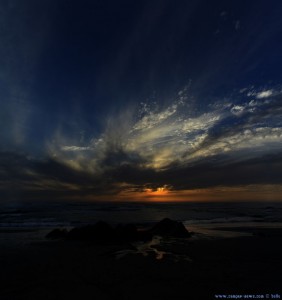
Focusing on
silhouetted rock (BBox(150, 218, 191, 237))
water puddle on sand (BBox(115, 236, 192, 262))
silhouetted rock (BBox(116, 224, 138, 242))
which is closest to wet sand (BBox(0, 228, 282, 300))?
water puddle on sand (BBox(115, 236, 192, 262))

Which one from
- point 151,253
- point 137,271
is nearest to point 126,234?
point 151,253

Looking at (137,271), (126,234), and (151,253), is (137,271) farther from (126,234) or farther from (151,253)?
(126,234)

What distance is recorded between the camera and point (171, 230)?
24266mm

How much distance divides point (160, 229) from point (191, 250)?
8.59 m

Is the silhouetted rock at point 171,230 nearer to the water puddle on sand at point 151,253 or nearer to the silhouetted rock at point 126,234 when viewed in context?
the silhouetted rock at point 126,234

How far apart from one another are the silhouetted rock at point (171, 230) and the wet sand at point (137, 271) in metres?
4.58

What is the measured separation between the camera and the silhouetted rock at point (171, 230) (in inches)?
914

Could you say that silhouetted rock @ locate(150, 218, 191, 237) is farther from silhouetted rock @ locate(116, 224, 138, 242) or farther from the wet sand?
the wet sand

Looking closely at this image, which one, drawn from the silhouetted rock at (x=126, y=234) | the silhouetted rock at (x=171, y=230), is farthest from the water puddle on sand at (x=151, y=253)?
the silhouetted rock at (x=171, y=230)

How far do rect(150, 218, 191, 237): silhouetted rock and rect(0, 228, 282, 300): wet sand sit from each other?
180 inches

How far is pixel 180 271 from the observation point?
11.8 metres

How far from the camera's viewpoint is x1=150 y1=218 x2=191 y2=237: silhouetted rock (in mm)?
23212

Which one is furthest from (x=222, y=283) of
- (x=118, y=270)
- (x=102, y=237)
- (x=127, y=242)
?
(x=102, y=237)

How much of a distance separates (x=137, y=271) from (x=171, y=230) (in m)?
12.9
